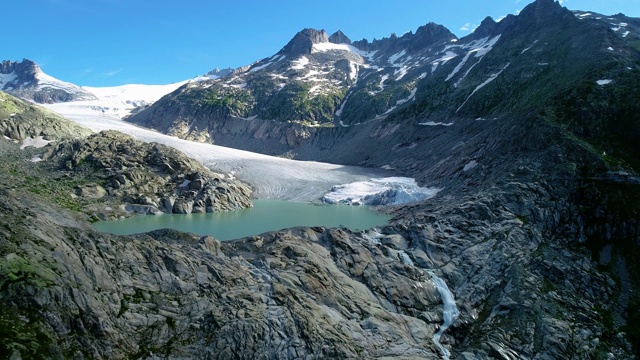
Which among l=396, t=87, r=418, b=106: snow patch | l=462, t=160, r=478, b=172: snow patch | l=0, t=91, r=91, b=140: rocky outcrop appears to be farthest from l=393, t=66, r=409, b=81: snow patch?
l=0, t=91, r=91, b=140: rocky outcrop

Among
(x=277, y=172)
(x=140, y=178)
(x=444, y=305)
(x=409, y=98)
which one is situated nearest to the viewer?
(x=444, y=305)

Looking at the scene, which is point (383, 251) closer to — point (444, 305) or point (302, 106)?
point (444, 305)

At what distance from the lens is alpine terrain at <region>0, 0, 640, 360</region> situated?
55.9ft

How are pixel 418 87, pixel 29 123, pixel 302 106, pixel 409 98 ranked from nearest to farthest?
pixel 29 123, pixel 409 98, pixel 418 87, pixel 302 106

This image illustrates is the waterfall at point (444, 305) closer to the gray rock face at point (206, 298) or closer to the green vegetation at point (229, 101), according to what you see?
the gray rock face at point (206, 298)

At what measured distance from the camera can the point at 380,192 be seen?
7375 cm

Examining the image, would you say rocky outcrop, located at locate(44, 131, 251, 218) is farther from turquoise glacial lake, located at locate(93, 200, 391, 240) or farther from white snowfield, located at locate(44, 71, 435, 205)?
white snowfield, located at locate(44, 71, 435, 205)

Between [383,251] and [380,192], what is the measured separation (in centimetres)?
4279

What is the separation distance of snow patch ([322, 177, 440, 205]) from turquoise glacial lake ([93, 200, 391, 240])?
13.4 ft

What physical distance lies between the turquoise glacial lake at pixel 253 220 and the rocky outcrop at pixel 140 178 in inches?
118

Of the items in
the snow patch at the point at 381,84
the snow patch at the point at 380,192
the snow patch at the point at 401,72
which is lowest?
the snow patch at the point at 380,192

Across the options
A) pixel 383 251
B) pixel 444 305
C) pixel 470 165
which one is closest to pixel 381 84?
pixel 470 165

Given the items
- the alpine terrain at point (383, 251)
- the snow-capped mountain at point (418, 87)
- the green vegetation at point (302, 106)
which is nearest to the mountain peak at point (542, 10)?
the snow-capped mountain at point (418, 87)

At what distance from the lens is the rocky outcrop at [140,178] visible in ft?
192
